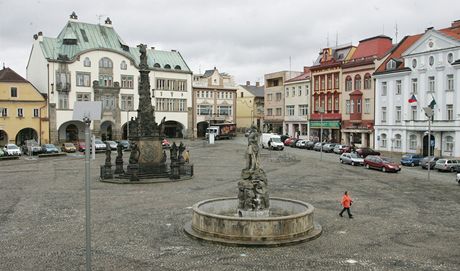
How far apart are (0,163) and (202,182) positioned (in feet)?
76.1

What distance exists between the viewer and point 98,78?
65.7 meters

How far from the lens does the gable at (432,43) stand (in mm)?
45156

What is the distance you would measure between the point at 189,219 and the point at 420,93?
38.4m

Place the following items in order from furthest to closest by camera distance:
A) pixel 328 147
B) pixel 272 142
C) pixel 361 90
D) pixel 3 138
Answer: pixel 3 138 < pixel 361 90 < pixel 272 142 < pixel 328 147

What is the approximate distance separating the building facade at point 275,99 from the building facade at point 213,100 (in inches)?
244

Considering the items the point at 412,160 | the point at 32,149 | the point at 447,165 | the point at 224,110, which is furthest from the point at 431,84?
the point at 32,149

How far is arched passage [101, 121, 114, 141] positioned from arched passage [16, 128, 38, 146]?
9670 mm

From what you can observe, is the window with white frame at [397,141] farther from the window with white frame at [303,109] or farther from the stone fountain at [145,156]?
the stone fountain at [145,156]

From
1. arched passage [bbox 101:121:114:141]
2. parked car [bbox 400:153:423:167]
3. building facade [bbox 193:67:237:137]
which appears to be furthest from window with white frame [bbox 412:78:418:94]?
arched passage [bbox 101:121:114:141]

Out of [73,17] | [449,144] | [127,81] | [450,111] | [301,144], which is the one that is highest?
[73,17]

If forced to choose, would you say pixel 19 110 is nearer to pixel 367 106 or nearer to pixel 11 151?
pixel 11 151

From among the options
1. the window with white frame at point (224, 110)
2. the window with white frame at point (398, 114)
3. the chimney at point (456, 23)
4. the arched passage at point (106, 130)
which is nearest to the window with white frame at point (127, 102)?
the arched passage at point (106, 130)

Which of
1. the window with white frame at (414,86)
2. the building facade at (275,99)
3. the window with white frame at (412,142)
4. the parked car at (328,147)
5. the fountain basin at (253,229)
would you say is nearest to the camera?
the fountain basin at (253,229)

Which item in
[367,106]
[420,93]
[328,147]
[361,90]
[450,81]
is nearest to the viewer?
[450,81]
